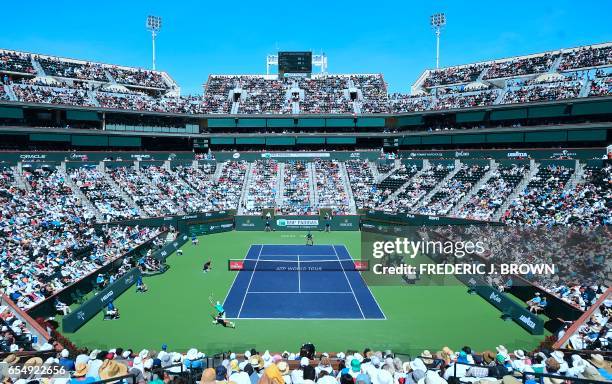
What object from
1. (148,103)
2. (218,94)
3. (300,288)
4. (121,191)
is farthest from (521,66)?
(121,191)

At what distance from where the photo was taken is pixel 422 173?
4916 centimetres

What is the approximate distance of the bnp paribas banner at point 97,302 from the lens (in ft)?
57.3

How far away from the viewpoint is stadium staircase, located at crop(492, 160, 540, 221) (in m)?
35.5

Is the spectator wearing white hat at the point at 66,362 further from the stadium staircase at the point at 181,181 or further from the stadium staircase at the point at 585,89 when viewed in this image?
the stadium staircase at the point at 585,89

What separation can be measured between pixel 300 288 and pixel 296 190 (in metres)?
26.8

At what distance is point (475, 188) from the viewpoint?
41.3 metres

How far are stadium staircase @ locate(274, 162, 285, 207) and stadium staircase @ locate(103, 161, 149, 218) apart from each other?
15.1 m

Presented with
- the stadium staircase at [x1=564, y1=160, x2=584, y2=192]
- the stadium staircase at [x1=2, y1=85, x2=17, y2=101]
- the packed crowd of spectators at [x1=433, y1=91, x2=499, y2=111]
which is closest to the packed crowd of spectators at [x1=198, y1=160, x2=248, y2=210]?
the stadium staircase at [x1=2, y1=85, x2=17, y2=101]

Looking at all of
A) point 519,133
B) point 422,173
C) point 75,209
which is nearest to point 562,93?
point 519,133

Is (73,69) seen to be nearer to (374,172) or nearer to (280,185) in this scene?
(280,185)

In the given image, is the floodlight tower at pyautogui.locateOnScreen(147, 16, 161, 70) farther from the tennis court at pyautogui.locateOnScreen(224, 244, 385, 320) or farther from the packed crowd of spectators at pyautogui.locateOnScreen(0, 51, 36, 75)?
the tennis court at pyautogui.locateOnScreen(224, 244, 385, 320)

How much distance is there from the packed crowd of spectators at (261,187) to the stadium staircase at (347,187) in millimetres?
8387

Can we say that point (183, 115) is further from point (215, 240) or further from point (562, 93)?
point (562, 93)

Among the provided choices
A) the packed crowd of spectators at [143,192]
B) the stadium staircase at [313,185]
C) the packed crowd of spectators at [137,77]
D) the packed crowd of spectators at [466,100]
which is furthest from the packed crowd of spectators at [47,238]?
the packed crowd of spectators at [466,100]
